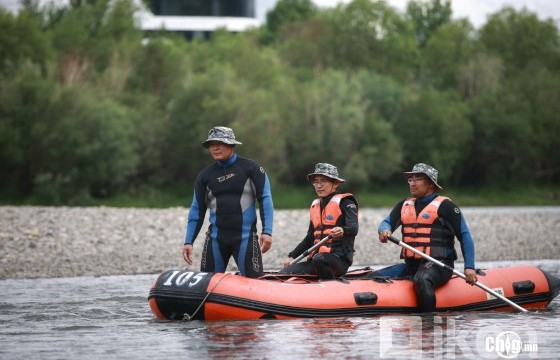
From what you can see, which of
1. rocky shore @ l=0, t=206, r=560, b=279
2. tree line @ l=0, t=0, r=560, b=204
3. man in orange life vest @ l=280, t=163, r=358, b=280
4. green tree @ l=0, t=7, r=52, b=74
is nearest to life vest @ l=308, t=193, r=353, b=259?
man in orange life vest @ l=280, t=163, r=358, b=280

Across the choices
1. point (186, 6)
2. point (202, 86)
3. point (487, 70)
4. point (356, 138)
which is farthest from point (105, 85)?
point (186, 6)

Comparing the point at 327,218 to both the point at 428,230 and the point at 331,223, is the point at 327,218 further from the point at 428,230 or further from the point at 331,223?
the point at 428,230

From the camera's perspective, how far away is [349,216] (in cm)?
1053

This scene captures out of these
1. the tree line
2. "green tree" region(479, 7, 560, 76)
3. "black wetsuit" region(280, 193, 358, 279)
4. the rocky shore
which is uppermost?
"green tree" region(479, 7, 560, 76)

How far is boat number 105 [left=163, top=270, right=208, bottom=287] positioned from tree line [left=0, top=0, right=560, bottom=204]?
24.0 meters

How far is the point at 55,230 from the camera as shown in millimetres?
20031

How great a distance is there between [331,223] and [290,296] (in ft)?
2.83

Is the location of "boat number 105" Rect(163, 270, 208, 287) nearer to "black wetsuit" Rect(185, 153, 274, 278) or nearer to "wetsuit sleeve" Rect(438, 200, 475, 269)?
"black wetsuit" Rect(185, 153, 274, 278)

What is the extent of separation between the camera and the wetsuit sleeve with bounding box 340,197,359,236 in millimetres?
10484

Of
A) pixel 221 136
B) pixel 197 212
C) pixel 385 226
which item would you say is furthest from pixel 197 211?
pixel 385 226

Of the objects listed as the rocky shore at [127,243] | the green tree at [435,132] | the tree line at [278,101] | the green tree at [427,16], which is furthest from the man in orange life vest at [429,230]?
the green tree at [427,16]

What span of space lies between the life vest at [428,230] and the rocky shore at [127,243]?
22.0 feet

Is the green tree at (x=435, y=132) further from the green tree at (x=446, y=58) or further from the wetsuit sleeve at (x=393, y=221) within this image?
the wetsuit sleeve at (x=393, y=221)

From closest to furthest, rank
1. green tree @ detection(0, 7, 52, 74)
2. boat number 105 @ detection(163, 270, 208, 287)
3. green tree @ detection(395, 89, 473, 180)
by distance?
boat number 105 @ detection(163, 270, 208, 287) < green tree @ detection(0, 7, 52, 74) < green tree @ detection(395, 89, 473, 180)
